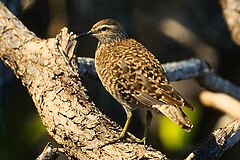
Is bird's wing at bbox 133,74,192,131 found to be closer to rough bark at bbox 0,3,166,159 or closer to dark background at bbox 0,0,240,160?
rough bark at bbox 0,3,166,159

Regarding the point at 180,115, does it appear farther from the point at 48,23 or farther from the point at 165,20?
the point at 165,20

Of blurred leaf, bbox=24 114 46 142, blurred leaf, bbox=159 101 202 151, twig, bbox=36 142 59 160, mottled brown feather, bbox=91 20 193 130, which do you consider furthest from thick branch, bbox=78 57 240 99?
blurred leaf, bbox=24 114 46 142

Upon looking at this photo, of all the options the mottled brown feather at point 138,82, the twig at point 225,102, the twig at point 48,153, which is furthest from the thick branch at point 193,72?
the twig at point 48,153

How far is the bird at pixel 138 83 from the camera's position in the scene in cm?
505

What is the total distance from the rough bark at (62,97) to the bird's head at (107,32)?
61cm

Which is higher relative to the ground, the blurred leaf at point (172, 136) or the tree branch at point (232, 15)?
the tree branch at point (232, 15)

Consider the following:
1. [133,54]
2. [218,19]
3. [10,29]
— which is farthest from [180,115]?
[218,19]

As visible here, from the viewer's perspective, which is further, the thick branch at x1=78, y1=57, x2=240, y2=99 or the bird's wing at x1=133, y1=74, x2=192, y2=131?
the thick branch at x1=78, y1=57, x2=240, y2=99

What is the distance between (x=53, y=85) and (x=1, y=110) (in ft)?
5.02

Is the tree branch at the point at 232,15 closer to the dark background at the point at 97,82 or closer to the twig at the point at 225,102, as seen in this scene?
the dark background at the point at 97,82

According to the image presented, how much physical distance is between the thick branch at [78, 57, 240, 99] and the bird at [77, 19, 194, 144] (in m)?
0.25

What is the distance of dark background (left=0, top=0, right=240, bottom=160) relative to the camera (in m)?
7.29

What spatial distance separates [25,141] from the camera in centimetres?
737

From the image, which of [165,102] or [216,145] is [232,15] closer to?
[165,102]
